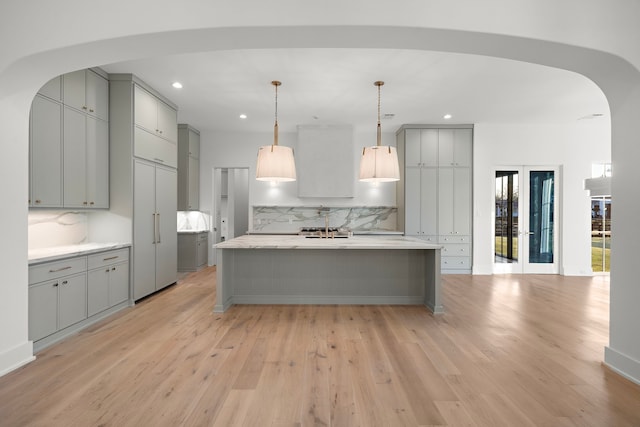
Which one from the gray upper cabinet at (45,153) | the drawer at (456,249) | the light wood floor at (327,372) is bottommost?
the light wood floor at (327,372)

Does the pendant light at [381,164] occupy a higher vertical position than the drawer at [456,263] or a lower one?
higher

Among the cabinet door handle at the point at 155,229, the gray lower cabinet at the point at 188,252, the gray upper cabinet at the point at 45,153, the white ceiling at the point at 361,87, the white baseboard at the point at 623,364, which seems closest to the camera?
the white baseboard at the point at 623,364

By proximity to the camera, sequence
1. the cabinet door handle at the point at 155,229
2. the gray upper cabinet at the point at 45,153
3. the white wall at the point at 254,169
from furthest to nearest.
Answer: the white wall at the point at 254,169 < the cabinet door handle at the point at 155,229 < the gray upper cabinet at the point at 45,153

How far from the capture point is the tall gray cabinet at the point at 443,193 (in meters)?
6.31

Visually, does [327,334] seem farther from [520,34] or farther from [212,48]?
[520,34]

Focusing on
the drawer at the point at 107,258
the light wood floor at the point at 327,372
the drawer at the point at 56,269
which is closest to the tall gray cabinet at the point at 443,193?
the light wood floor at the point at 327,372

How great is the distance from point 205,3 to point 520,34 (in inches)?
79.0

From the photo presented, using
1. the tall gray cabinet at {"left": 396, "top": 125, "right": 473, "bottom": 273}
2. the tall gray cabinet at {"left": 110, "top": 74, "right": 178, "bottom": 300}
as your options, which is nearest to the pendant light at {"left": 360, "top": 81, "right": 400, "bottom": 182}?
the tall gray cabinet at {"left": 396, "top": 125, "right": 473, "bottom": 273}

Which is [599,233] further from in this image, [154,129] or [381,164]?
[154,129]

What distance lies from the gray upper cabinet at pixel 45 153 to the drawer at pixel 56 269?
22.8 inches

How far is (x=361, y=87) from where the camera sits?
4.45 m

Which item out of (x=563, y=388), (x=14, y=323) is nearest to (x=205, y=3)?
(x=14, y=323)

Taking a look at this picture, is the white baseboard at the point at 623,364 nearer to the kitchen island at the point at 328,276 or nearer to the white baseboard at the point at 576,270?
the kitchen island at the point at 328,276

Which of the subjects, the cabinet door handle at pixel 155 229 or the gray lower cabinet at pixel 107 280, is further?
the cabinet door handle at pixel 155 229
